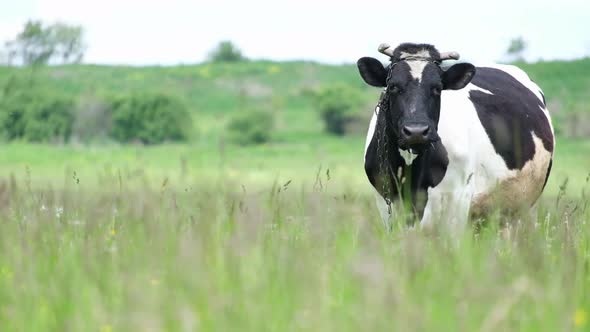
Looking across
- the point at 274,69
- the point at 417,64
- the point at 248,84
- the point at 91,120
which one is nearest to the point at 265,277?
the point at 417,64

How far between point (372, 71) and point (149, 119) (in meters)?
44.8

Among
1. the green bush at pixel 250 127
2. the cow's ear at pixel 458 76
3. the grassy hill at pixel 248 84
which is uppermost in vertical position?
the cow's ear at pixel 458 76

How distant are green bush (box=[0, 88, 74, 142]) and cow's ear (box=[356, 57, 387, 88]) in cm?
4374

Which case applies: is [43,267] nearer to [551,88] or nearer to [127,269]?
[127,269]

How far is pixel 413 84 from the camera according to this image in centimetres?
734

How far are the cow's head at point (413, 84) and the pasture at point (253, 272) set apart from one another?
1020 mm

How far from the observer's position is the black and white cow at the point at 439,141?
732 cm

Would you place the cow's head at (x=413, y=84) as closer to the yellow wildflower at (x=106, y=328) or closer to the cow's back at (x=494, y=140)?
the cow's back at (x=494, y=140)

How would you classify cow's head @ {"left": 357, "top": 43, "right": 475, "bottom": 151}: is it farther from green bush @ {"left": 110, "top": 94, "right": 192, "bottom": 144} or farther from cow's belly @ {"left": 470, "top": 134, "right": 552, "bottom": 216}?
green bush @ {"left": 110, "top": 94, "right": 192, "bottom": 144}

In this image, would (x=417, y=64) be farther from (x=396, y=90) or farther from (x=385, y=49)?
(x=385, y=49)

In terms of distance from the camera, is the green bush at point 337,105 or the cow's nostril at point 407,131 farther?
the green bush at point 337,105

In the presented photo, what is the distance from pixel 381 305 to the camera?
3434 millimetres

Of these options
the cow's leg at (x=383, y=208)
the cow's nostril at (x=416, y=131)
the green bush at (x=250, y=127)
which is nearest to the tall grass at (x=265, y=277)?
the cow's nostril at (x=416, y=131)

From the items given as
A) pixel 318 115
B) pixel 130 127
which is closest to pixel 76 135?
pixel 130 127
